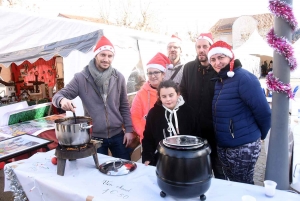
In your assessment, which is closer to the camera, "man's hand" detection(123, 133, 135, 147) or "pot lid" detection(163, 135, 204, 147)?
"pot lid" detection(163, 135, 204, 147)

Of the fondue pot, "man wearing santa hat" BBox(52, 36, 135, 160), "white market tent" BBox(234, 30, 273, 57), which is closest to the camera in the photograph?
the fondue pot

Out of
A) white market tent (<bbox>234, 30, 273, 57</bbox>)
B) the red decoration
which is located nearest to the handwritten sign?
the red decoration

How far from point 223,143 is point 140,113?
92 cm

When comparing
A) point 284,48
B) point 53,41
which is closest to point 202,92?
point 284,48

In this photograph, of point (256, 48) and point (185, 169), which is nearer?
point (185, 169)

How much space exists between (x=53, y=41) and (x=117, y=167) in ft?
9.70

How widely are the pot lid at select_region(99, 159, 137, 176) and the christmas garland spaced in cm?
117

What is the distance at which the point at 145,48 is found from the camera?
4.52m

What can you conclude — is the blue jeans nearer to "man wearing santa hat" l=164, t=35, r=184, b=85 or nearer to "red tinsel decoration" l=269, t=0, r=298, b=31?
"man wearing santa hat" l=164, t=35, r=184, b=85

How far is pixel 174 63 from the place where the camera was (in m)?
3.27

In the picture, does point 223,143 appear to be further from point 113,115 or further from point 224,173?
point 113,115

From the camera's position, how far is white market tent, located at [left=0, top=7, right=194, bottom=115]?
137 inches

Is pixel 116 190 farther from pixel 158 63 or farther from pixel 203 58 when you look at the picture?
pixel 203 58

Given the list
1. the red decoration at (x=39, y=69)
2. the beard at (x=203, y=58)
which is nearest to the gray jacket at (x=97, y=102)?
the beard at (x=203, y=58)
